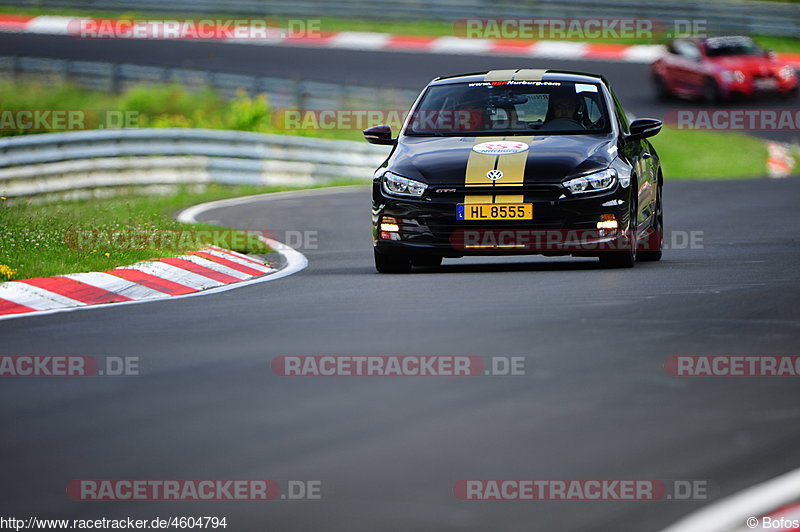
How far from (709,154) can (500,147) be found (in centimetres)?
1670

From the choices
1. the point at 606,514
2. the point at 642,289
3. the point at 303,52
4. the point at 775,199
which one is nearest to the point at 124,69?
the point at 303,52

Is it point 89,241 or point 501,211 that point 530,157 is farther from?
point 89,241

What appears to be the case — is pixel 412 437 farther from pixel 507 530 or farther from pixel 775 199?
pixel 775 199

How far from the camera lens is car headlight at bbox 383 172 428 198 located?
11.0 metres

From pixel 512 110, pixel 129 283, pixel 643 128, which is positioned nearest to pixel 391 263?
pixel 512 110

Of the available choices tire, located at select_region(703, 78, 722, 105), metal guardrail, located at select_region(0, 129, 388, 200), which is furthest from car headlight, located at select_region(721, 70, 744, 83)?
metal guardrail, located at select_region(0, 129, 388, 200)

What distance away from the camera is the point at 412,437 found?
5559mm

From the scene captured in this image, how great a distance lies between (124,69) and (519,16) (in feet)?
35.6

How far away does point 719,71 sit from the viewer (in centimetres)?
2880

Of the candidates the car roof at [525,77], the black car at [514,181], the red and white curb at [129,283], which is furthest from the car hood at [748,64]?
the red and white curb at [129,283]

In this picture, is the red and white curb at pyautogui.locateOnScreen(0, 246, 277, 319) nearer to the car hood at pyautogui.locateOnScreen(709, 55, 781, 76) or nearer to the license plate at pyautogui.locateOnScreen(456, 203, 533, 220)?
the license plate at pyautogui.locateOnScreen(456, 203, 533, 220)

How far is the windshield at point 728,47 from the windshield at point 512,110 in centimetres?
1781

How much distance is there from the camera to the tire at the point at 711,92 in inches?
1137

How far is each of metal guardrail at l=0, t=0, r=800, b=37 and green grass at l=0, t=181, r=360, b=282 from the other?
21280 millimetres
